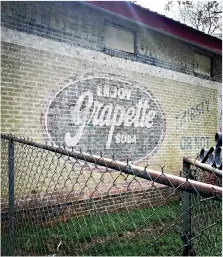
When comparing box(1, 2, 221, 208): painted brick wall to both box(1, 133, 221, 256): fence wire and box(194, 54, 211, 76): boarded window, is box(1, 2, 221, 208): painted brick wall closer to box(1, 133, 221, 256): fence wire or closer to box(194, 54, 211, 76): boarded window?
box(194, 54, 211, 76): boarded window

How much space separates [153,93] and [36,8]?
3.39 m

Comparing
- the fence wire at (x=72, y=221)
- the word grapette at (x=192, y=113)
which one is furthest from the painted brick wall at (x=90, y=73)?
the fence wire at (x=72, y=221)

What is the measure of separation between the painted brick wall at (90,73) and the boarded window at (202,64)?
0.71 feet

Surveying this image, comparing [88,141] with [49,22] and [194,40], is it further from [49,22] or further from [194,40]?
[194,40]

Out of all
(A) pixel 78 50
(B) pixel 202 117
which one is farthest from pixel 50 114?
(B) pixel 202 117

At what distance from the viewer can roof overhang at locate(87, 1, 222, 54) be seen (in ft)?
20.6

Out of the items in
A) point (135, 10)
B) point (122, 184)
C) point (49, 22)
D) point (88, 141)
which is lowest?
point (122, 184)

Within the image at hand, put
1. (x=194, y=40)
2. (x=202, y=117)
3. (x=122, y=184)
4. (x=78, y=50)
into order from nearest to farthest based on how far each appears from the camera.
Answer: (x=78, y=50) → (x=122, y=184) → (x=194, y=40) → (x=202, y=117)

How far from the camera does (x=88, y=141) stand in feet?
21.1

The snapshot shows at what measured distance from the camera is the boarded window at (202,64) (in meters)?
9.28

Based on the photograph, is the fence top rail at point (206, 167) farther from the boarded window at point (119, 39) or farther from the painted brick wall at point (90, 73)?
the boarded window at point (119, 39)

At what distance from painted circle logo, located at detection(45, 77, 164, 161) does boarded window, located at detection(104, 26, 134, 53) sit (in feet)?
2.56

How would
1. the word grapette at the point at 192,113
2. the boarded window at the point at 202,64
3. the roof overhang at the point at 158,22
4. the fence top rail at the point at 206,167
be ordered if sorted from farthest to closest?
the boarded window at the point at 202,64 → the word grapette at the point at 192,113 → the roof overhang at the point at 158,22 → the fence top rail at the point at 206,167

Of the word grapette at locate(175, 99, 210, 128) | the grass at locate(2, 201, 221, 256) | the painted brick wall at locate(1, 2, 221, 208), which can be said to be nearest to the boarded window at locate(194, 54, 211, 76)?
the painted brick wall at locate(1, 2, 221, 208)
